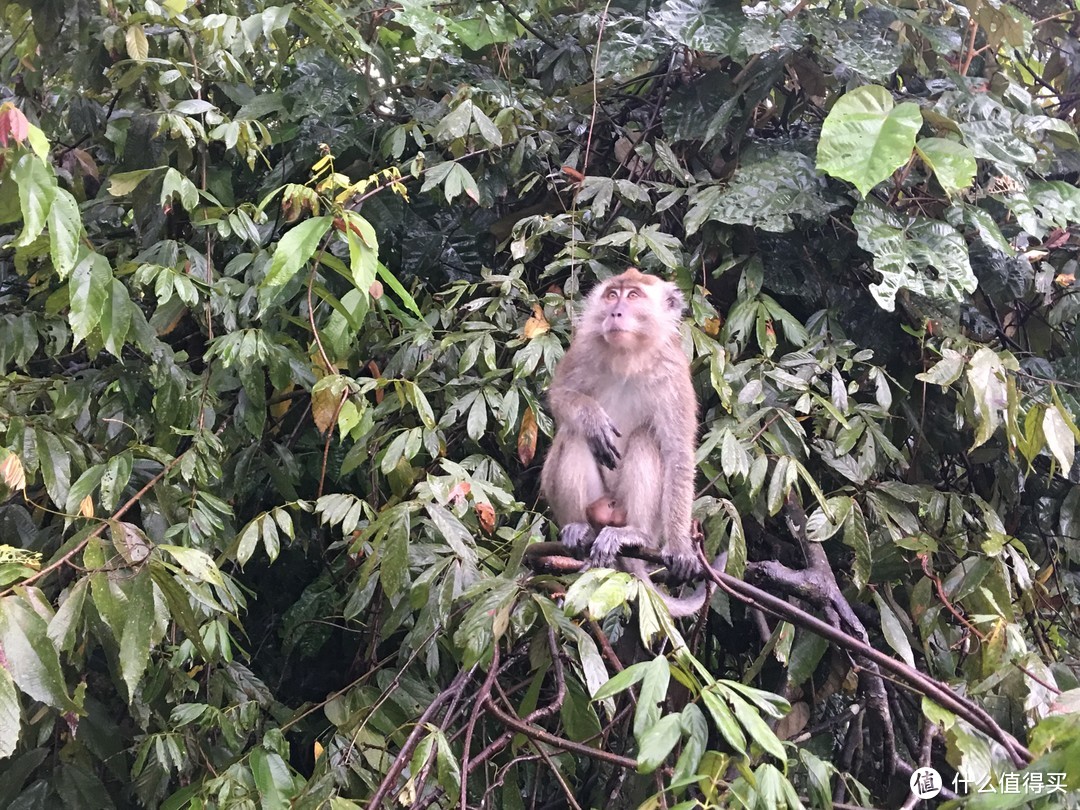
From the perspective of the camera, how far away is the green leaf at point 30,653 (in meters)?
1.72

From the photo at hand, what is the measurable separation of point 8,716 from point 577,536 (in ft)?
6.98

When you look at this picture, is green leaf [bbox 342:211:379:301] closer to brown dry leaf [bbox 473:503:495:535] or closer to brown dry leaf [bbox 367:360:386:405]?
brown dry leaf [bbox 473:503:495:535]

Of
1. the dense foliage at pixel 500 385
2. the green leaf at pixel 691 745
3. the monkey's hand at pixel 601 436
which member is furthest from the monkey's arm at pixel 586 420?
the green leaf at pixel 691 745

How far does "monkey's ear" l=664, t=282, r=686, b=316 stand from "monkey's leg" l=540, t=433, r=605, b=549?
69 cm

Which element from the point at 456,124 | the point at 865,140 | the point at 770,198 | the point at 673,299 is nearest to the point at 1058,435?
the point at 865,140

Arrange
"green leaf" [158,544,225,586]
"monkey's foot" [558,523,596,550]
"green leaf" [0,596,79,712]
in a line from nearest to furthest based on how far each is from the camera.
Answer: "green leaf" [0,596,79,712] < "green leaf" [158,544,225,586] < "monkey's foot" [558,523,596,550]

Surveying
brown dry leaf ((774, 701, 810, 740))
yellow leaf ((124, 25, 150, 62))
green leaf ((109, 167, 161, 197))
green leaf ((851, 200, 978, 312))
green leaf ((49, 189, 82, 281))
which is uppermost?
green leaf ((49, 189, 82, 281))

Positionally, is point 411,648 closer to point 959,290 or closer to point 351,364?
point 351,364

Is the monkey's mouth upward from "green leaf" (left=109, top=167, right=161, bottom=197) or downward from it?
downward

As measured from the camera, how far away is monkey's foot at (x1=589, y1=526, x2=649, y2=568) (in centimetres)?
309

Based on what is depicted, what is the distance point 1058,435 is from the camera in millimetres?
2789

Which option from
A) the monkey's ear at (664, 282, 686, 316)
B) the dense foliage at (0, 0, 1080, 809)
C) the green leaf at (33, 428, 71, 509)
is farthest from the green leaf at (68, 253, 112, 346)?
the monkey's ear at (664, 282, 686, 316)

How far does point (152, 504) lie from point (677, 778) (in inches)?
90.9

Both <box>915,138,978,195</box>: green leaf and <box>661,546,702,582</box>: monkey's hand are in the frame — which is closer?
<box>915,138,978,195</box>: green leaf
